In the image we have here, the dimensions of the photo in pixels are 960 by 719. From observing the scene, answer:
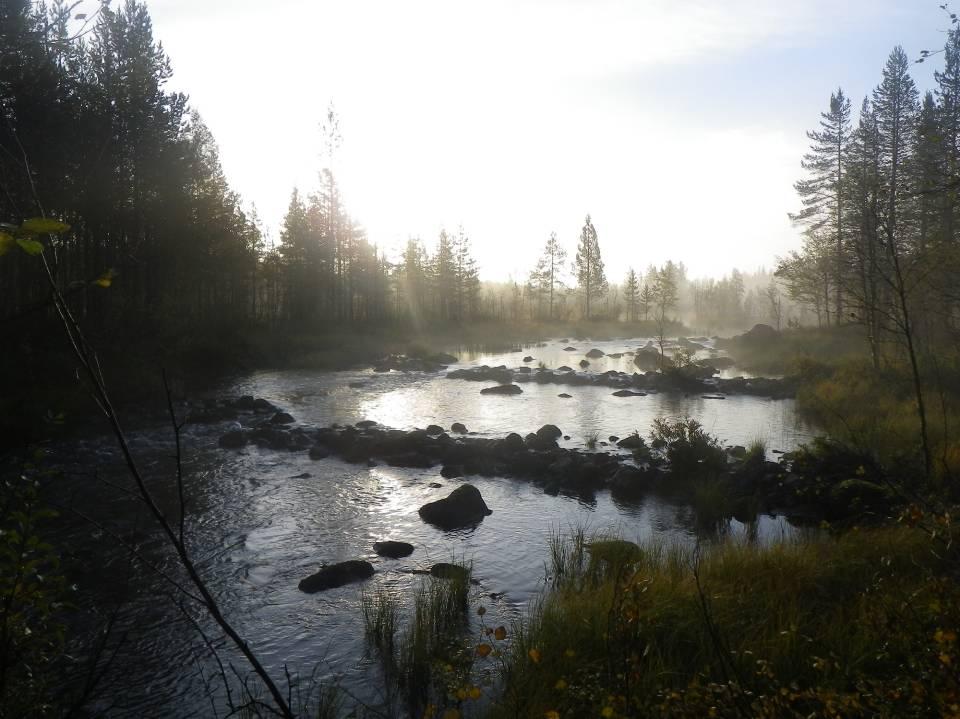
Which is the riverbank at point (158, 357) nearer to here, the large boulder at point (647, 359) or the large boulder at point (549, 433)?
the large boulder at point (549, 433)

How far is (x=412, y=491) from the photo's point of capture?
39.1 feet

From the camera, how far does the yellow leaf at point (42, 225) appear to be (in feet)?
5.14

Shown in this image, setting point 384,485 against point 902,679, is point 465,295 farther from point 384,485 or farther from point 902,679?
point 902,679

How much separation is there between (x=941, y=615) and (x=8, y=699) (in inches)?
224

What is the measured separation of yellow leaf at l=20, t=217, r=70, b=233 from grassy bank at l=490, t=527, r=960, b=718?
271 centimetres

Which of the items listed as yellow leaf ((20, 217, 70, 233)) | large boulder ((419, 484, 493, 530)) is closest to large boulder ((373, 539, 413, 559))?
large boulder ((419, 484, 493, 530))

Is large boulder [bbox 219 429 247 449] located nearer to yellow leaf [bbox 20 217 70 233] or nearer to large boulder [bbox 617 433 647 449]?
large boulder [bbox 617 433 647 449]

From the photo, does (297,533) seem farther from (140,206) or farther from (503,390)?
(140,206)

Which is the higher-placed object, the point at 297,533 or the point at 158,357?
the point at 158,357

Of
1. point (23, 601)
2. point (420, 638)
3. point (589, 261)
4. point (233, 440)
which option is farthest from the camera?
point (589, 261)

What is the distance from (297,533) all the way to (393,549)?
180cm

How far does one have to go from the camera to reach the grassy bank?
3.28 m

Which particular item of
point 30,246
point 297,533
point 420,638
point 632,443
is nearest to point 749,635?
point 420,638

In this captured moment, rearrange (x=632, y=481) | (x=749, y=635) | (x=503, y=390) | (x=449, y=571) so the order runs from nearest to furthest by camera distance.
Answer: (x=749, y=635) → (x=449, y=571) → (x=632, y=481) → (x=503, y=390)
